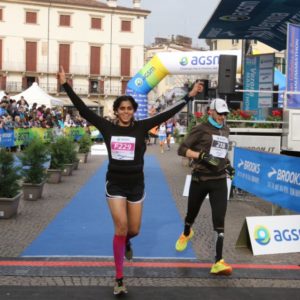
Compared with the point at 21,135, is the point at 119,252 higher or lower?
lower

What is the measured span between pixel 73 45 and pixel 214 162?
6829 cm

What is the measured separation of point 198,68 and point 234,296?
15066 mm

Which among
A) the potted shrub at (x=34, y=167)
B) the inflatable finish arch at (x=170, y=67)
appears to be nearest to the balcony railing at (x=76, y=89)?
the inflatable finish arch at (x=170, y=67)

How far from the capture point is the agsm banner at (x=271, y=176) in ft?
25.3

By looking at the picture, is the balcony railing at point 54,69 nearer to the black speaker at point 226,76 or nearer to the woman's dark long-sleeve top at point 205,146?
the black speaker at point 226,76

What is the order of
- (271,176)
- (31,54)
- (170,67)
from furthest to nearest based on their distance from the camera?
(31,54) → (170,67) → (271,176)

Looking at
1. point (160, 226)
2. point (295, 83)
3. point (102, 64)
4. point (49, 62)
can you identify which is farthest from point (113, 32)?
point (160, 226)

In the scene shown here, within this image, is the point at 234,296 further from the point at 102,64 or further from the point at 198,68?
the point at 102,64

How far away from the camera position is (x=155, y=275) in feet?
18.9

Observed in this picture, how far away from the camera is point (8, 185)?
8.63 metres

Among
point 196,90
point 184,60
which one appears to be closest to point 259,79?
point 184,60

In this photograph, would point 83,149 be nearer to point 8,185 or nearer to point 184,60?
point 184,60

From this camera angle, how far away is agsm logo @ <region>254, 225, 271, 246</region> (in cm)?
686

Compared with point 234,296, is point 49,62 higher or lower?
higher
